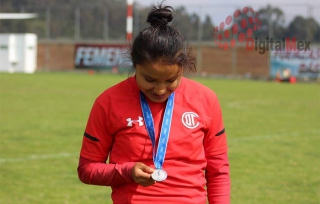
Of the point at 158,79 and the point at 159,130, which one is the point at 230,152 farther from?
the point at 158,79

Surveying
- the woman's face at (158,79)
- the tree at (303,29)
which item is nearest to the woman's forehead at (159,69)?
the woman's face at (158,79)

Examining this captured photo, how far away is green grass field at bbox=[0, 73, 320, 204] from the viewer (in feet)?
24.0

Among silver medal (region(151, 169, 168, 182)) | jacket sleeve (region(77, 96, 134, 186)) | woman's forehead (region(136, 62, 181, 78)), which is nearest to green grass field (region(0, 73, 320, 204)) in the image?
jacket sleeve (region(77, 96, 134, 186))

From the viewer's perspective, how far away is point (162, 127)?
3240 millimetres

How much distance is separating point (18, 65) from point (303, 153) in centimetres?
3918

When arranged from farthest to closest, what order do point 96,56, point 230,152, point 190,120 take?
point 96,56 < point 230,152 < point 190,120

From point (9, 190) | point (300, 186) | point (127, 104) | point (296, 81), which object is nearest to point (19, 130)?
point (9, 190)

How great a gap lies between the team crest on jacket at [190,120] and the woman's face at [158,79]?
16cm

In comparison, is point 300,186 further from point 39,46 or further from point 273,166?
point 39,46

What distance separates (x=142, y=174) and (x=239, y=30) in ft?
129

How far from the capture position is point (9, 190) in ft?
23.9

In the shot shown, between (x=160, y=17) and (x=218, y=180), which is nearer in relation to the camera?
(x=160, y=17)

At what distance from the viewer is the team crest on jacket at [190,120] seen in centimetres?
333

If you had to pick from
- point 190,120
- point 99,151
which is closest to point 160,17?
point 190,120
